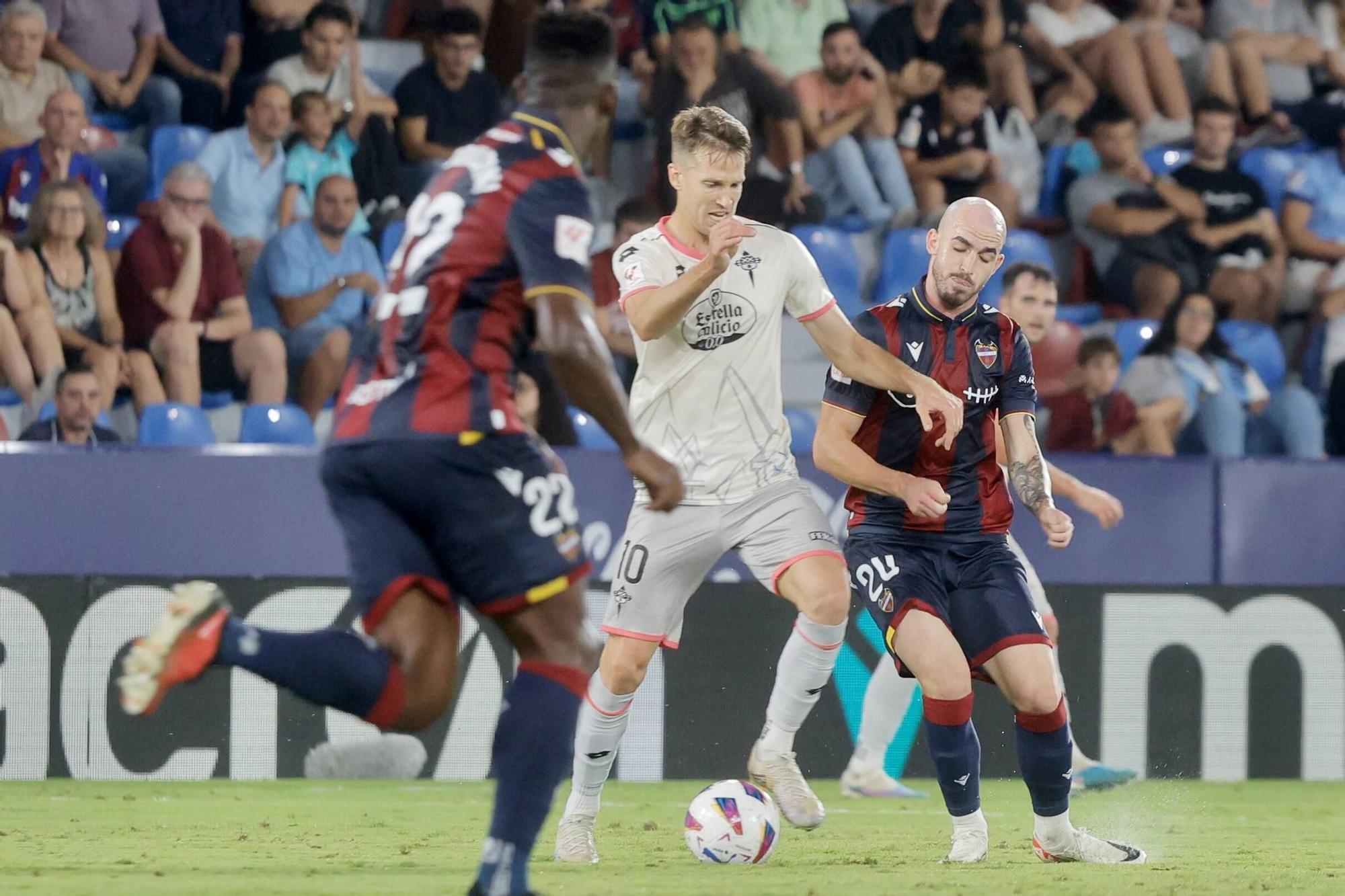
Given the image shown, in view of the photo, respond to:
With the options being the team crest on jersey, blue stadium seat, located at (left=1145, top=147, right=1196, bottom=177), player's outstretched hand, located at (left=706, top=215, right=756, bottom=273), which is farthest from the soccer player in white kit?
blue stadium seat, located at (left=1145, top=147, right=1196, bottom=177)

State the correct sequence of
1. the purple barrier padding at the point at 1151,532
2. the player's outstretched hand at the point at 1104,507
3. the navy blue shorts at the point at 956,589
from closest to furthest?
1. the navy blue shorts at the point at 956,589
2. the player's outstretched hand at the point at 1104,507
3. the purple barrier padding at the point at 1151,532

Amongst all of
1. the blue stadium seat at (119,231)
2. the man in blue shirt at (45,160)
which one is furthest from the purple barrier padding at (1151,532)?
the man in blue shirt at (45,160)

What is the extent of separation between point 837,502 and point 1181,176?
463 cm

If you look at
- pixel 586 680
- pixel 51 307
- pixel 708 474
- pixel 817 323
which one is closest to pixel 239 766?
pixel 51 307

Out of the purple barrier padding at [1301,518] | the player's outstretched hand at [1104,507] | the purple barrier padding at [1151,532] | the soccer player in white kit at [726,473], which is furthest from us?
the purple barrier padding at [1301,518]

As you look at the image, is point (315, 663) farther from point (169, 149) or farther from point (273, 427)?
point (169, 149)

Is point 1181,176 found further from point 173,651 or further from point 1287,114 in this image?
point 173,651

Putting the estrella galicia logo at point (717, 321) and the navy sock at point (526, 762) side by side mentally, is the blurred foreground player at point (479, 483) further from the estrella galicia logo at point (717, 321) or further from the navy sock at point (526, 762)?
the estrella galicia logo at point (717, 321)

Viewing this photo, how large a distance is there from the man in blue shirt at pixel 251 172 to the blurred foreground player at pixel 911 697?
4433 millimetres

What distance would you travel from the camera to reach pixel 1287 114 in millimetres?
13578

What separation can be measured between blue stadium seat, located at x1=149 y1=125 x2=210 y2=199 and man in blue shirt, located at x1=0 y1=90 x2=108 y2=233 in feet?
2.06

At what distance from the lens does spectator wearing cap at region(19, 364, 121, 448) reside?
29.2 feet

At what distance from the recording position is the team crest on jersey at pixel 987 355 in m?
5.97

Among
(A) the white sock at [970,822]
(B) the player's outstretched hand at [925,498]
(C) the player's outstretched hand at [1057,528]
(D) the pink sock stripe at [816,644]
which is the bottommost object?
(A) the white sock at [970,822]
